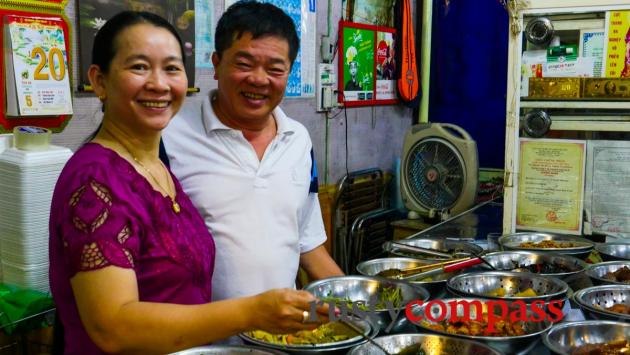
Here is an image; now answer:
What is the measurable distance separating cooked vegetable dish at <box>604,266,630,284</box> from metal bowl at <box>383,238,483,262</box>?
508mm

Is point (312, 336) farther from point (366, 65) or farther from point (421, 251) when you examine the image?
point (366, 65)

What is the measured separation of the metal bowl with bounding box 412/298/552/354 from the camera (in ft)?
5.19

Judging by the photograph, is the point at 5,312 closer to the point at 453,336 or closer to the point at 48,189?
the point at 48,189

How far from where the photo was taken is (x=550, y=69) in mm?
3359

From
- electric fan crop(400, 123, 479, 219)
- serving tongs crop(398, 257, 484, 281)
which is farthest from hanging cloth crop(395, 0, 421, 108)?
serving tongs crop(398, 257, 484, 281)

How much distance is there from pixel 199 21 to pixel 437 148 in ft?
6.14

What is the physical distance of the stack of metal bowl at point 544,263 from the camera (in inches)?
88.7

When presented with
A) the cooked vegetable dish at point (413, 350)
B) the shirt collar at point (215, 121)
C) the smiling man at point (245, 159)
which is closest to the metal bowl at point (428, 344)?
the cooked vegetable dish at point (413, 350)

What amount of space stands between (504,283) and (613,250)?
810 millimetres

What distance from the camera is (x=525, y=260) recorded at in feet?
8.42

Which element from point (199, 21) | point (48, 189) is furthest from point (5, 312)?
point (199, 21)

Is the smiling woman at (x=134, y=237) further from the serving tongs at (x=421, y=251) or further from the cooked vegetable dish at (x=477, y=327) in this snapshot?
the serving tongs at (x=421, y=251)

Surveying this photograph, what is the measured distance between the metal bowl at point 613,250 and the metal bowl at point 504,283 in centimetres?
64

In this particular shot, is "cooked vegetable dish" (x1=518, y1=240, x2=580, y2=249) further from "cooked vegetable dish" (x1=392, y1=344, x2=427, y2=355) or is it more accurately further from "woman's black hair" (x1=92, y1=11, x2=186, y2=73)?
"woman's black hair" (x1=92, y1=11, x2=186, y2=73)
